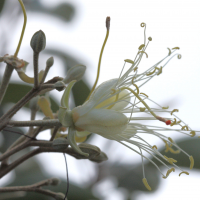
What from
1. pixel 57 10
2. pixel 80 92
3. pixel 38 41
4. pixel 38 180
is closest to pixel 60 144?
pixel 38 41

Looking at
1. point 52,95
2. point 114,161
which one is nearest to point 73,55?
point 52,95

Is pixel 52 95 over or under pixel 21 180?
over

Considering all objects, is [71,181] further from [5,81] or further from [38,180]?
[5,81]

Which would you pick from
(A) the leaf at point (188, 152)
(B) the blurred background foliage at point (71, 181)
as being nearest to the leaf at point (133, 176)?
(B) the blurred background foliage at point (71, 181)

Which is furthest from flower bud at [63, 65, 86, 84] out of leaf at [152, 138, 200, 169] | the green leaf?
leaf at [152, 138, 200, 169]

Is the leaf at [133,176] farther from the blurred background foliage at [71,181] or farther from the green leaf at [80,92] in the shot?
the green leaf at [80,92]

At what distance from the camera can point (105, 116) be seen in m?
1.10

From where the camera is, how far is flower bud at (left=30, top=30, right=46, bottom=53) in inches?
41.9

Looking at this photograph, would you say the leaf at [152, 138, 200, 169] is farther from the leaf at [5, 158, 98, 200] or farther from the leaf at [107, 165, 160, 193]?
the leaf at [5, 158, 98, 200]

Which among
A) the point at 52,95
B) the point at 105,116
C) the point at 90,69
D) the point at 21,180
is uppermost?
the point at 105,116

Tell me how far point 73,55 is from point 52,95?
416 mm

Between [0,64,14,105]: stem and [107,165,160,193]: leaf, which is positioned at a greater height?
[0,64,14,105]: stem

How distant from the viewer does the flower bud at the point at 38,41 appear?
1065mm

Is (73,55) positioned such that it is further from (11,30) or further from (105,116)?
(105,116)
